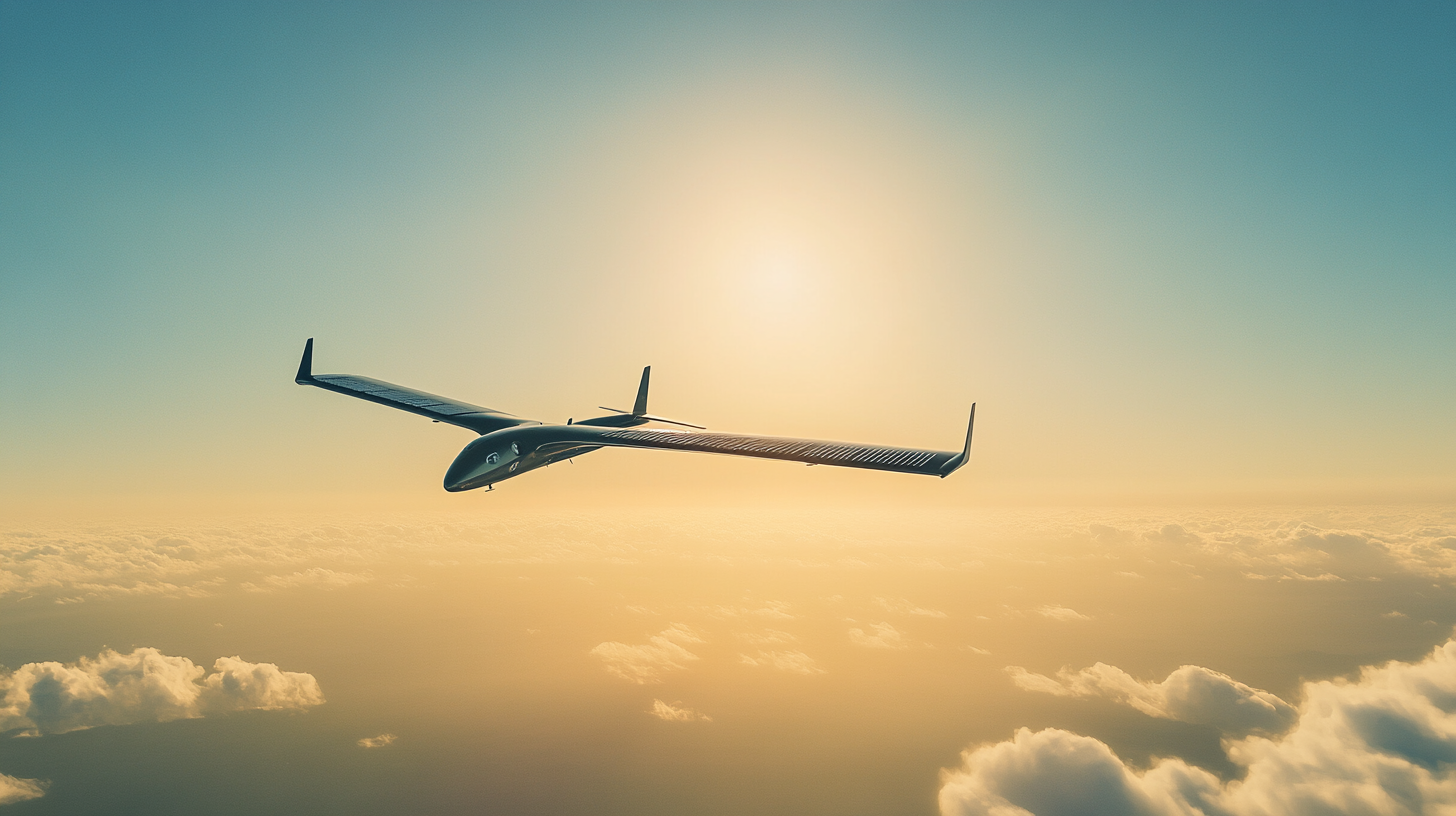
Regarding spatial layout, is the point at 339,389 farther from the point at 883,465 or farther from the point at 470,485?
the point at 883,465

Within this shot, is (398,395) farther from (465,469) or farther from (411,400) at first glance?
(465,469)

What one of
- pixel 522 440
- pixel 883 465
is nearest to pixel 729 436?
pixel 883 465

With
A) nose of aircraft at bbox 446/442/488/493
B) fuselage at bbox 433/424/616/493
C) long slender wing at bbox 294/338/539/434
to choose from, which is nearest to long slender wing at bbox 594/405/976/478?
fuselage at bbox 433/424/616/493

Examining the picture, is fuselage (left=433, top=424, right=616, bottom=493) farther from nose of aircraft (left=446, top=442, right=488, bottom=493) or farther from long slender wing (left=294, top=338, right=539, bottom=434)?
long slender wing (left=294, top=338, right=539, bottom=434)

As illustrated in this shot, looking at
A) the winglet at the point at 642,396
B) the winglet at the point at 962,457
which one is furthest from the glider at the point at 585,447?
the winglet at the point at 642,396

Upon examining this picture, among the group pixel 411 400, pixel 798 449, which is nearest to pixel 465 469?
pixel 411 400

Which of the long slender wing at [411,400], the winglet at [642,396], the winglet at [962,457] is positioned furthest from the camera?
the winglet at [642,396]

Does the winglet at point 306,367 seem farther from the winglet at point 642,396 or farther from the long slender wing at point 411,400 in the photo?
the winglet at point 642,396
